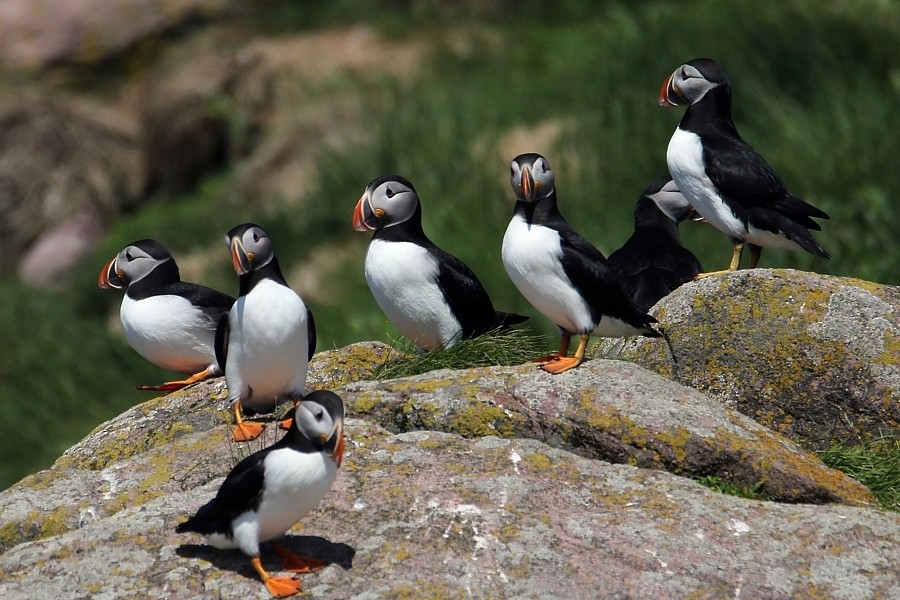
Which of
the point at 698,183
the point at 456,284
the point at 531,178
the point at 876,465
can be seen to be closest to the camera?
the point at 876,465

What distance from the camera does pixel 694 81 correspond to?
7.27 metres

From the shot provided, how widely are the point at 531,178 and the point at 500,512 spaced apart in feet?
5.42

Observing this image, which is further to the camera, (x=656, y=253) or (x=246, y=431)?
(x=656, y=253)

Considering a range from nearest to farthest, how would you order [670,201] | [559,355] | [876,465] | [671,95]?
[876,465]
[559,355]
[671,95]
[670,201]

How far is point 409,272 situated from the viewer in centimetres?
676

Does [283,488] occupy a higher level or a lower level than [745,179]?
lower

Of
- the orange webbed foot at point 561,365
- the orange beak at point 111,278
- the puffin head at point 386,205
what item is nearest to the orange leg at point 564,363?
the orange webbed foot at point 561,365

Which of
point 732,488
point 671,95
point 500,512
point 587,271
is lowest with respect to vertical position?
point 732,488

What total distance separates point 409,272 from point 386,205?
1.11 ft

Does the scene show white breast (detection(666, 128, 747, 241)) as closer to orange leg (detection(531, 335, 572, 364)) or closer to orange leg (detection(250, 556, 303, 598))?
orange leg (detection(531, 335, 572, 364))

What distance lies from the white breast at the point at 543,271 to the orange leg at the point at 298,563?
1919 millimetres

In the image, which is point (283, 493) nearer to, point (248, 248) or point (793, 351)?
point (248, 248)

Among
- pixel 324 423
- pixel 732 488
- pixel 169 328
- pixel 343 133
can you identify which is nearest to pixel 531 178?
pixel 732 488

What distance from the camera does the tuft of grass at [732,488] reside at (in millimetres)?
5484
